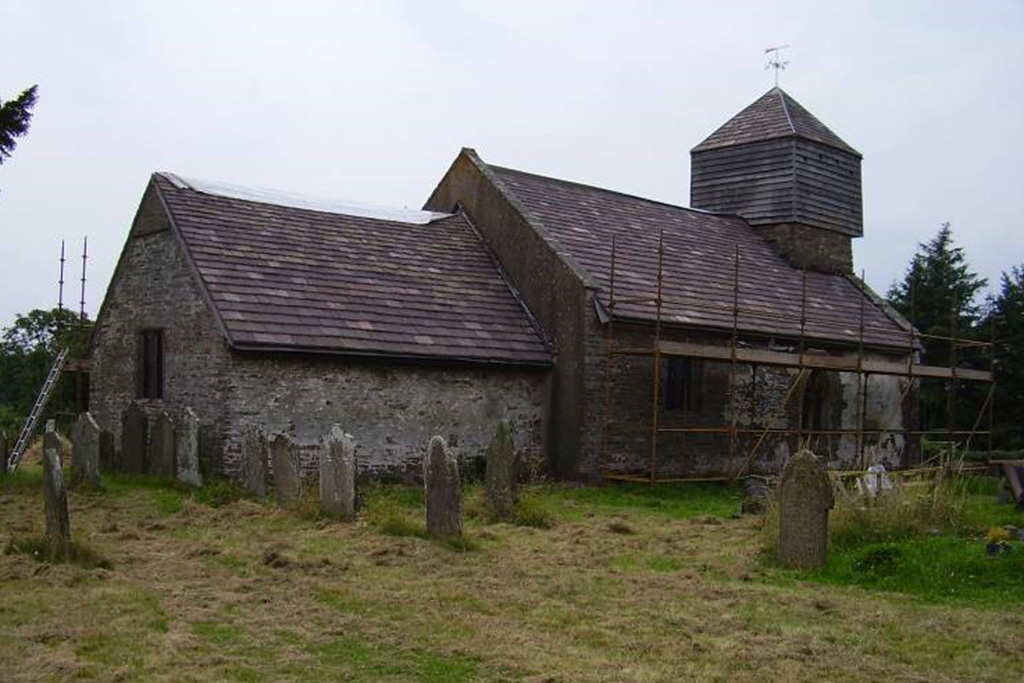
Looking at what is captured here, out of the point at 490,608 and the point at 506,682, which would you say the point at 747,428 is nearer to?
the point at 490,608

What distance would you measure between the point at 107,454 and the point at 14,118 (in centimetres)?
1253

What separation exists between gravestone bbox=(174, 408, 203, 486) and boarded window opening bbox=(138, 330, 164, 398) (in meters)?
2.33

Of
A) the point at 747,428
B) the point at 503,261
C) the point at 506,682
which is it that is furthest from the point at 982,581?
the point at 503,261

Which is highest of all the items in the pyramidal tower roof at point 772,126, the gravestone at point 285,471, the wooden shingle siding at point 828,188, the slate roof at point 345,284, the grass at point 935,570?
the pyramidal tower roof at point 772,126

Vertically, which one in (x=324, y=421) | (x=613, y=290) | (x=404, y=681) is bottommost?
(x=404, y=681)

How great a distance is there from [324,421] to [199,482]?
222 centimetres

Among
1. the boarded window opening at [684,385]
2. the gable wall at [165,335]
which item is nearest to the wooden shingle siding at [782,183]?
the boarded window opening at [684,385]

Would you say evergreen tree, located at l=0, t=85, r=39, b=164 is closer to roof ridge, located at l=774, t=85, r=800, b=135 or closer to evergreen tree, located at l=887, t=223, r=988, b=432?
roof ridge, located at l=774, t=85, r=800, b=135

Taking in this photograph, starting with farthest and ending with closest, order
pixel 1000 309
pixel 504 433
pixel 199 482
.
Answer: pixel 1000 309 < pixel 199 482 < pixel 504 433

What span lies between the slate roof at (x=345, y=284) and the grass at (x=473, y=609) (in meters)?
4.83

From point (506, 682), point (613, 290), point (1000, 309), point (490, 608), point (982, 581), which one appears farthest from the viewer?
point (1000, 309)

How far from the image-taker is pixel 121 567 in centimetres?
1068

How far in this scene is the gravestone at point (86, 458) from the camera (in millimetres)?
16578

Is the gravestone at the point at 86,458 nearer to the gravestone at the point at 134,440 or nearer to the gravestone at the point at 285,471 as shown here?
the gravestone at the point at 134,440
